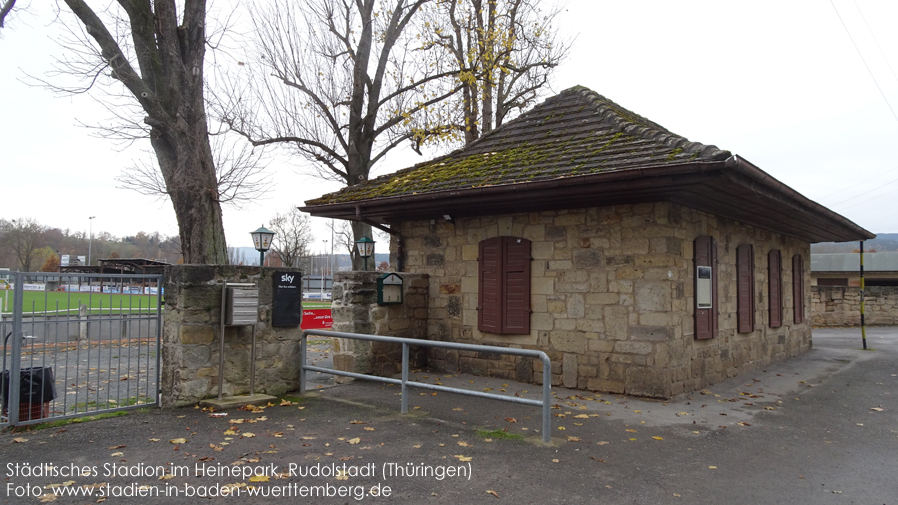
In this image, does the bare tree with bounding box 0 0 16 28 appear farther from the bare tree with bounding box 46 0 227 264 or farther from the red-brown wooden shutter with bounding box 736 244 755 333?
the red-brown wooden shutter with bounding box 736 244 755 333

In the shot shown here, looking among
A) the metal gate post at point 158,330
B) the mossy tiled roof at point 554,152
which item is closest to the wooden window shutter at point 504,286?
the mossy tiled roof at point 554,152

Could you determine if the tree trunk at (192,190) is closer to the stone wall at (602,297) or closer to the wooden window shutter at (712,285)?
the stone wall at (602,297)

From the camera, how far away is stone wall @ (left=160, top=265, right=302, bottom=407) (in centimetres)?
625

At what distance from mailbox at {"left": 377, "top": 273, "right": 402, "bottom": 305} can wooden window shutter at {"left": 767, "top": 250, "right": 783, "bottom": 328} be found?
285 inches

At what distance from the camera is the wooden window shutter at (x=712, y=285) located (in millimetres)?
7883

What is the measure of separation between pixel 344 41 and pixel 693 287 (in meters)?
11.5

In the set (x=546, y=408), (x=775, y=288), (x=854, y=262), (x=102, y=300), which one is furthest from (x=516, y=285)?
(x=854, y=262)

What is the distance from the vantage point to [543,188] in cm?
718

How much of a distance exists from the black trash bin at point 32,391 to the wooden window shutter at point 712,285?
24.7 ft

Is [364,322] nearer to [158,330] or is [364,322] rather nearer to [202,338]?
[202,338]

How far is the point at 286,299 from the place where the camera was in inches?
279

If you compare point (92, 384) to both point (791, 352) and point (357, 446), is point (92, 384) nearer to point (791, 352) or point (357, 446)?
point (357, 446)

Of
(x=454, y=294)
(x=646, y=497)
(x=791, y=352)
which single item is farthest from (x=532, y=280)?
(x=791, y=352)

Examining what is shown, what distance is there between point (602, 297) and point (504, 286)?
1491mm
